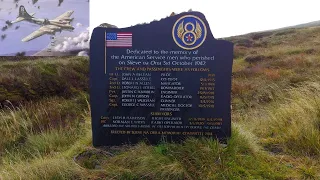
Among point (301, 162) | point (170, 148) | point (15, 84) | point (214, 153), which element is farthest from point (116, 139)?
point (15, 84)

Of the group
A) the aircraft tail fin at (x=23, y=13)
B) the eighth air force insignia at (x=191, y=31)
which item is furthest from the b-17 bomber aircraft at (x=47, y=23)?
the eighth air force insignia at (x=191, y=31)

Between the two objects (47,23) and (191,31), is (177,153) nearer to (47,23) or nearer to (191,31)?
(191,31)

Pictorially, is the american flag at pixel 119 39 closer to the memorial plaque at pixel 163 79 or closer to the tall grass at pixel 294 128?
the memorial plaque at pixel 163 79

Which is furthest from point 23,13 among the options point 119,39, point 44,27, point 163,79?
point 163,79

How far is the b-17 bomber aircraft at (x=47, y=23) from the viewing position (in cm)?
1647

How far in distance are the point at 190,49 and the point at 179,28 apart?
311mm

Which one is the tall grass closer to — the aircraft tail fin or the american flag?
the american flag

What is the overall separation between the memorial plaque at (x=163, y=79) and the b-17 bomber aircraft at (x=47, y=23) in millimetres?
12626

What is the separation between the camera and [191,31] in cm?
484

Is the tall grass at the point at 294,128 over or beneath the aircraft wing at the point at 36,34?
beneath

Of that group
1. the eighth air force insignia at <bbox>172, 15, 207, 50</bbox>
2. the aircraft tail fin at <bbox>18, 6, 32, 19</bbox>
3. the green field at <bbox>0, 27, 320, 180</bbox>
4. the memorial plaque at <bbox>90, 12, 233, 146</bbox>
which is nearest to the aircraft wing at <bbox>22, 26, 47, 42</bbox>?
the aircraft tail fin at <bbox>18, 6, 32, 19</bbox>

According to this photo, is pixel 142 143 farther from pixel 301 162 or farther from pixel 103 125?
pixel 301 162

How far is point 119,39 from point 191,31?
94 cm

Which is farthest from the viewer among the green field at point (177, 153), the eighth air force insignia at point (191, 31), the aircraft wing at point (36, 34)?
the aircraft wing at point (36, 34)
